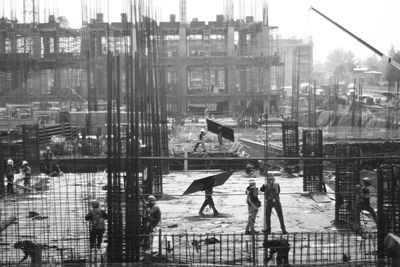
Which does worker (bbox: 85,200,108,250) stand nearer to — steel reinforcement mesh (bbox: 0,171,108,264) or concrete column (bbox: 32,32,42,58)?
steel reinforcement mesh (bbox: 0,171,108,264)

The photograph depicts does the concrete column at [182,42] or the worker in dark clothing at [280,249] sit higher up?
the concrete column at [182,42]

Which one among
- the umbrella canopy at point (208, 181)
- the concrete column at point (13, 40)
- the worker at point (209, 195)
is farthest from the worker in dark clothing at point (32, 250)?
the concrete column at point (13, 40)

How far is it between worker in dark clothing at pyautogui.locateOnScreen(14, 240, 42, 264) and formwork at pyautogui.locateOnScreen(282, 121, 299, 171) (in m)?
12.2

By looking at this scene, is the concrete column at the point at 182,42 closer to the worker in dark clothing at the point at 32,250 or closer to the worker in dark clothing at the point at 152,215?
the worker in dark clothing at the point at 152,215

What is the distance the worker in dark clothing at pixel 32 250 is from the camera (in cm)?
1070

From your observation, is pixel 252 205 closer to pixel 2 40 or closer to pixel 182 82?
pixel 2 40

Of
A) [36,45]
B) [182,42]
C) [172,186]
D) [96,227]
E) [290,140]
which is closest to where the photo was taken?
[96,227]

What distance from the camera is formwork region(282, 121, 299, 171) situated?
22.2 m

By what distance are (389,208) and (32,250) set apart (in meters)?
5.37

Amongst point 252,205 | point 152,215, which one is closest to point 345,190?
point 252,205

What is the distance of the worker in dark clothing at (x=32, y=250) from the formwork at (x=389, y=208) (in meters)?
5.03

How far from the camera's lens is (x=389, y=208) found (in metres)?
10.6

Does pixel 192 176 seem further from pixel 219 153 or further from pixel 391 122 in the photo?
pixel 391 122

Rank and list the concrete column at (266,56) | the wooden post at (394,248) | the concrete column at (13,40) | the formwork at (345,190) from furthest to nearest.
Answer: the concrete column at (266,56) < the concrete column at (13,40) < the formwork at (345,190) < the wooden post at (394,248)
